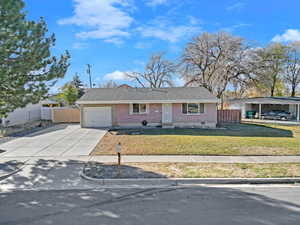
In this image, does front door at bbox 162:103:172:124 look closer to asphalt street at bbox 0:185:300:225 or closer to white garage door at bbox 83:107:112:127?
white garage door at bbox 83:107:112:127

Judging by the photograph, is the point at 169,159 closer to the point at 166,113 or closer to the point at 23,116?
the point at 166,113

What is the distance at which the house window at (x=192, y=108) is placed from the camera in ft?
59.0

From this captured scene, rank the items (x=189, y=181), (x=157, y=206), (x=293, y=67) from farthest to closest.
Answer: (x=293, y=67)
(x=189, y=181)
(x=157, y=206)

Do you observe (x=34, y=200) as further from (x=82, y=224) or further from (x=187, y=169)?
(x=187, y=169)

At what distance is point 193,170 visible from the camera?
6.71 meters

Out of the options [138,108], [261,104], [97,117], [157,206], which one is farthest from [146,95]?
[261,104]

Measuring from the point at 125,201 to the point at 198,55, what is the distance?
102ft

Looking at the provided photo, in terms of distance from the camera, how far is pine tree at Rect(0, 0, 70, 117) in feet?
20.8

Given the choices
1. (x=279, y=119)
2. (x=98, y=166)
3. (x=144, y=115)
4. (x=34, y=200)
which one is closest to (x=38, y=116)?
(x=144, y=115)

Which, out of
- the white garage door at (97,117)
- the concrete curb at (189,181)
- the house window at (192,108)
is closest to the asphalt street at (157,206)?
the concrete curb at (189,181)

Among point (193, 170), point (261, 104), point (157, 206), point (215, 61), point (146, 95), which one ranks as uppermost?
point (215, 61)

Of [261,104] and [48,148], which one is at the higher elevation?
[261,104]

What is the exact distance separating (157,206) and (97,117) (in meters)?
14.9

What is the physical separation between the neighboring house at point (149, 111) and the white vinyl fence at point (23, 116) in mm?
7062
